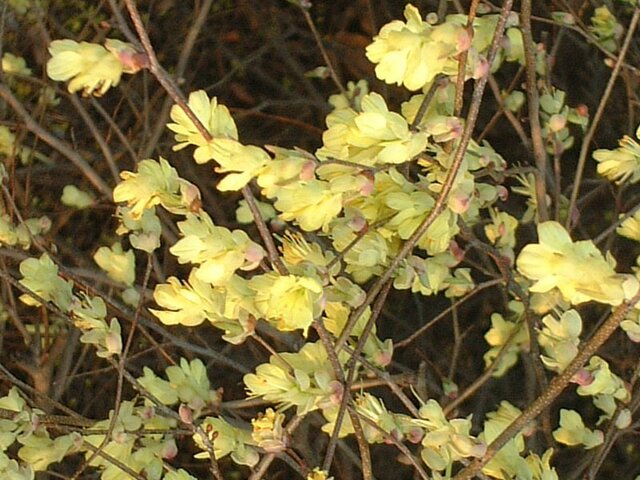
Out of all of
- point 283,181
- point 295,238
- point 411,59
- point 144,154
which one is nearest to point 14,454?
point 144,154

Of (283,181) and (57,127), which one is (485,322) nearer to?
(57,127)

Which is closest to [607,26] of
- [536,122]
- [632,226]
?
[536,122]

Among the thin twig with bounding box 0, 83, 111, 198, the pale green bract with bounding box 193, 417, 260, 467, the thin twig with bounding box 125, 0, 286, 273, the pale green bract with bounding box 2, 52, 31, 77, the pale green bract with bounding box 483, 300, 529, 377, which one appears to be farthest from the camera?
the pale green bract with bounding box 2, 52, 31, 77

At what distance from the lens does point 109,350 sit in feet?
2.96

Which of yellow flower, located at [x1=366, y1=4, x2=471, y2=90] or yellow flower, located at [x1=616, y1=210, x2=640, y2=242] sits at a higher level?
yellow flower, located at [x1=366, y1=4, x2=471, y2=90]

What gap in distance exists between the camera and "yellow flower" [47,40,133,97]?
2.17ft

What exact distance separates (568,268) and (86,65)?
0.39m

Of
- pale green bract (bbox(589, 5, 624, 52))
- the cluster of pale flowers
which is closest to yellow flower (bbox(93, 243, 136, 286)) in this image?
the cluster of pale flowers

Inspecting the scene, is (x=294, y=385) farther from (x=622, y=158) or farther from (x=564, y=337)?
(x=622, y=158)

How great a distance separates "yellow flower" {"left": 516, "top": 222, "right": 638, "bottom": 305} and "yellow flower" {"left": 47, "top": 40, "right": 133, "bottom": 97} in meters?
0.34

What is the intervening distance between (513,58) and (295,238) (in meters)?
0.42

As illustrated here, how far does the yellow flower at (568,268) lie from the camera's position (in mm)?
653

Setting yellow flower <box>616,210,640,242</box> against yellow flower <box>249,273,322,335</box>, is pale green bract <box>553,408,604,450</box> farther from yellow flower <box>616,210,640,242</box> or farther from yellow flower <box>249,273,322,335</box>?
yellow flower <box>249,273,322,335</box>

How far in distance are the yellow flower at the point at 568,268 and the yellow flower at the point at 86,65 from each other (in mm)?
A: 338
